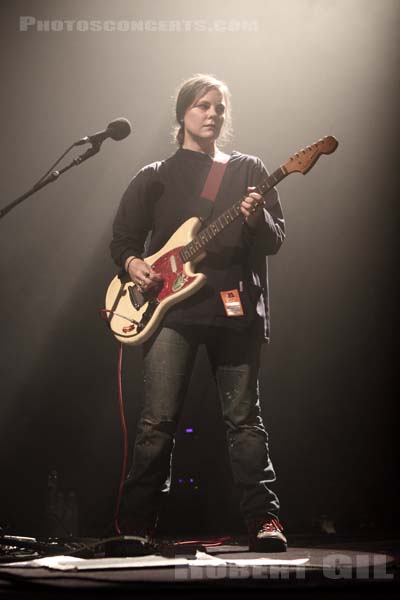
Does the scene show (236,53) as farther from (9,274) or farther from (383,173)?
(9,274)

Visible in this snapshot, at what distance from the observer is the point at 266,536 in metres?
2.42

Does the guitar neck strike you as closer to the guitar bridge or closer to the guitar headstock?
the guitar headstock

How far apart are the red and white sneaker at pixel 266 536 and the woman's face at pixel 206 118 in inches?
60.3

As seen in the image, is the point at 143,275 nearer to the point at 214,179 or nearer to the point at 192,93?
the point at 214,179

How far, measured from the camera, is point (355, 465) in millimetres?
3461

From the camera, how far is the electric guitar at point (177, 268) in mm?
2553

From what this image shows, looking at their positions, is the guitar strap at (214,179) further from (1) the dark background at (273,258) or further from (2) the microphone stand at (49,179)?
(1) the dark background at (273,258)

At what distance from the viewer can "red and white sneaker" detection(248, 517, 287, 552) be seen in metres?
2.42

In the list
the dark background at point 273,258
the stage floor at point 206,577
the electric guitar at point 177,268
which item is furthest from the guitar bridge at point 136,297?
the stage floor at point 206,577

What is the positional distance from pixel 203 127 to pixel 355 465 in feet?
5.91

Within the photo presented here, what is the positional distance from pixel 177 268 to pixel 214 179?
41 cm

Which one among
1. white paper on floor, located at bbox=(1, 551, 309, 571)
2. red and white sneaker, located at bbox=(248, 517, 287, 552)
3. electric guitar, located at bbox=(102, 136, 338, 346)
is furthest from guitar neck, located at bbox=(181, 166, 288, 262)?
white paper on floor, located at bbox=(1, 551, 309, 571)

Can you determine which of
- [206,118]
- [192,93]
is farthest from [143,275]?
[192,93]

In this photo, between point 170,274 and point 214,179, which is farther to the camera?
point 214,179
